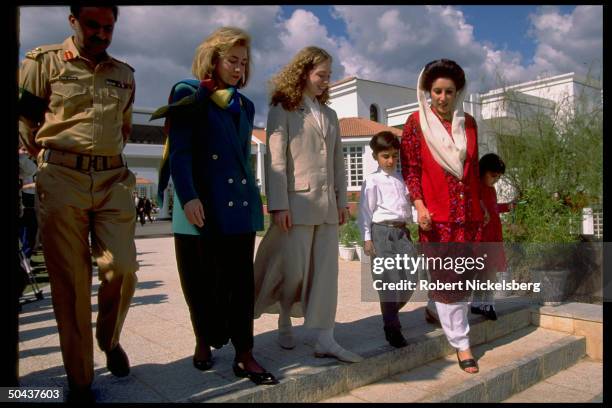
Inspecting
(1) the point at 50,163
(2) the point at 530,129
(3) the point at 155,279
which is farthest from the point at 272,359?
(2) the point at 530,129

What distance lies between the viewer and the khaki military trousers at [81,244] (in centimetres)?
232

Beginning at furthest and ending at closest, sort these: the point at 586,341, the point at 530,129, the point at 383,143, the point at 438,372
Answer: the point at 530,129 → the point at 586,341 → the point at 383,143 → the point at 438,372

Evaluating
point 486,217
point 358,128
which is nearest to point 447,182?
point 486,217

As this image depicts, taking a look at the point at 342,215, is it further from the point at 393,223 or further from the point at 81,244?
the point at 81,244

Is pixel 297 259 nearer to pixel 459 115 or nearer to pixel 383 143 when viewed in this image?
pixel 383 143

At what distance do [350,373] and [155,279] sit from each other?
186 inches

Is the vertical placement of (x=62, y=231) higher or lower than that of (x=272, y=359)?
higher

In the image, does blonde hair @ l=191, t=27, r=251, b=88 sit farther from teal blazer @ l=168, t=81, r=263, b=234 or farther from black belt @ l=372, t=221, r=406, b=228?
black belt @ l=372, t=221, r=406, b=228

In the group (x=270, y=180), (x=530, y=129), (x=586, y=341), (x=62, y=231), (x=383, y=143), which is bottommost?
(x=586, y=341)

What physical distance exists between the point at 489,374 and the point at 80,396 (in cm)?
256

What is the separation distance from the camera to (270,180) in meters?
3.00

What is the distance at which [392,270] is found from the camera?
351cm

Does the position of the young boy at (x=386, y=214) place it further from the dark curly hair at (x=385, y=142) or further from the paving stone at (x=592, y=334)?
the paving stone at (x=592, y=334)

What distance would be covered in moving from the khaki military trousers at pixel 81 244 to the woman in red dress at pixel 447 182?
2.01 m
